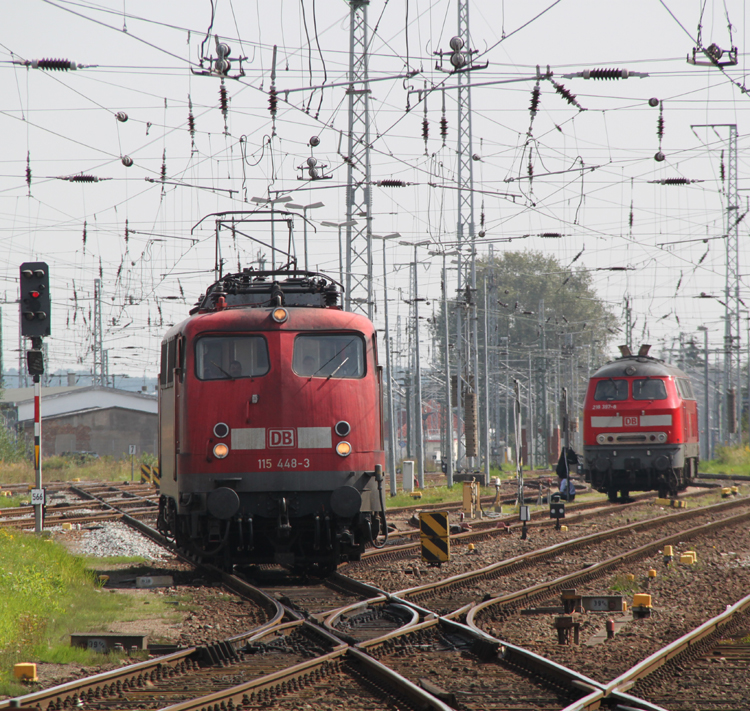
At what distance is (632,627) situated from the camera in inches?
376

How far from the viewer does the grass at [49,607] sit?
799 cm

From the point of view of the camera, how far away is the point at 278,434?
37.8 feet

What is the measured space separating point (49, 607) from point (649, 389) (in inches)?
697

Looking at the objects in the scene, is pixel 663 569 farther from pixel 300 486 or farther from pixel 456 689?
pixel 456 689

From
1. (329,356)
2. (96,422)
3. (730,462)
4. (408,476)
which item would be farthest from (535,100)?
(96,422)

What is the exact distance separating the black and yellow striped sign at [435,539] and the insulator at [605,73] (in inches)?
279

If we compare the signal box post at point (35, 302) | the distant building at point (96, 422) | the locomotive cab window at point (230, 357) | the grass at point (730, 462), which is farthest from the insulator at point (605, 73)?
the distant building at point (96, 422)

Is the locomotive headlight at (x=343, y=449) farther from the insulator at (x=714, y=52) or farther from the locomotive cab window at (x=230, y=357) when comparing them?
the insulator at (x=714, y=52)

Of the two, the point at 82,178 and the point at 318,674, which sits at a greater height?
the point at 82,178

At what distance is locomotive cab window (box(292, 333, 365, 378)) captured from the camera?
1185cm

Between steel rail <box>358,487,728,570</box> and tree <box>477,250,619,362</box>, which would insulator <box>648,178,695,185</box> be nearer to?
steel rail <box>358,487,728,570</box>

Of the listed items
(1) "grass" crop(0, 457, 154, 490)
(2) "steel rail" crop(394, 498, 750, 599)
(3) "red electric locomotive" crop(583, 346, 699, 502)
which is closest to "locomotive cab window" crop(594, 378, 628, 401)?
(3) "red electric locomotive" crop(583, 346, 699, 502)

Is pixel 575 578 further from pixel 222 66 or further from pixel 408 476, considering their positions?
pixel 408 476

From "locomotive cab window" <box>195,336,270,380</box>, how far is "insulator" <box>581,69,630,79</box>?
7071 mm
